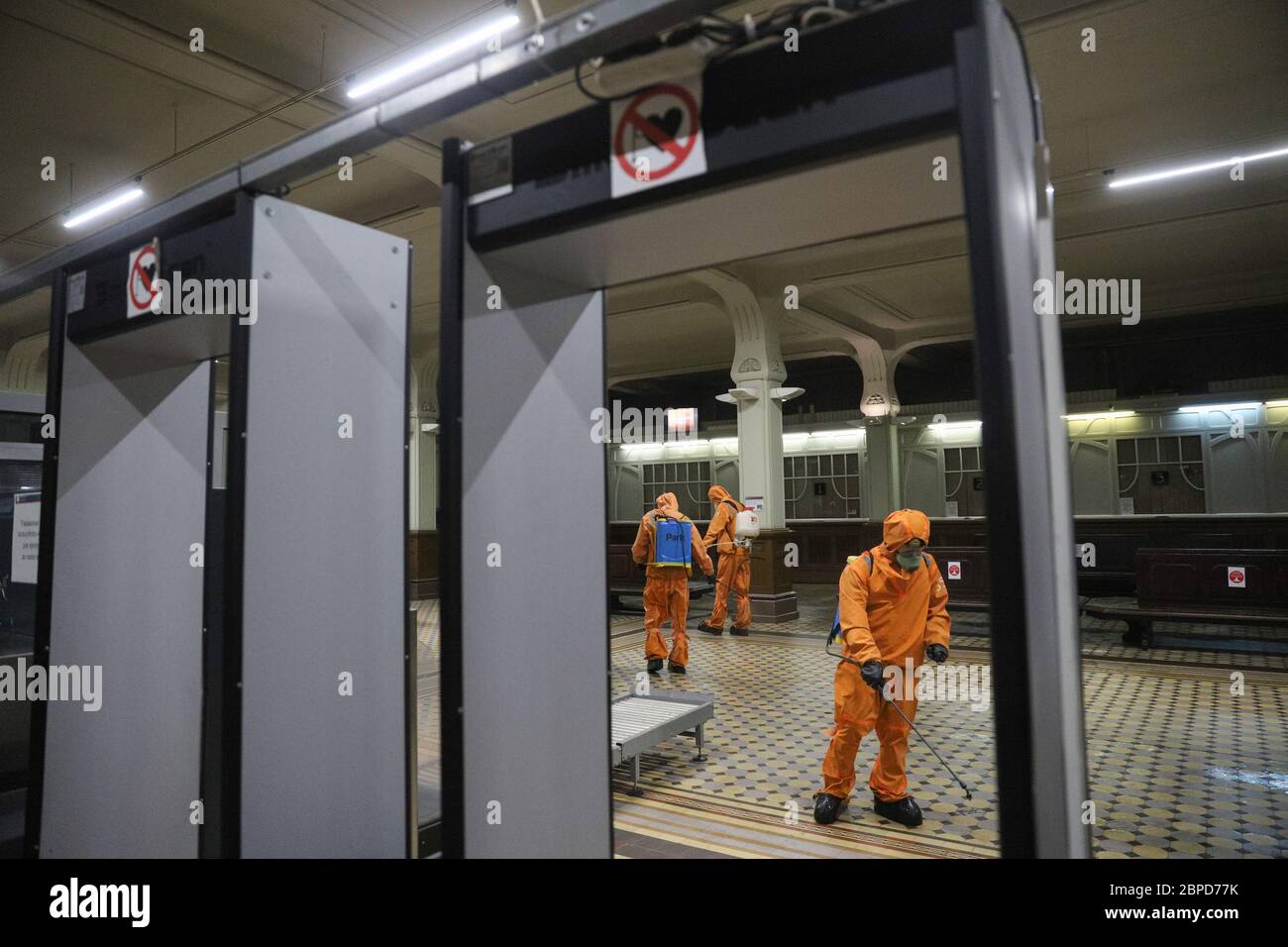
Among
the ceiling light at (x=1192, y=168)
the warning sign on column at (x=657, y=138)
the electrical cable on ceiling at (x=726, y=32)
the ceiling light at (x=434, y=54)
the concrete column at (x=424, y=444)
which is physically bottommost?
the warning sign on column at (x=657, y=138)

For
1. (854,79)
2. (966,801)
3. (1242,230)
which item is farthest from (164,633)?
(1242,230)

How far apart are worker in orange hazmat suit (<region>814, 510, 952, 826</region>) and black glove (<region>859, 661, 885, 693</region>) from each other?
5.1 inches

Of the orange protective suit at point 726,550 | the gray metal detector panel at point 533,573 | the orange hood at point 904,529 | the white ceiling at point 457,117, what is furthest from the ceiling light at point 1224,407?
the gray metal detector panel at point 533,573

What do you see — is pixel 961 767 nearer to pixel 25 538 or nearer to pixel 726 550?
pixel 726 550

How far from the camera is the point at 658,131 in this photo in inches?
53.0

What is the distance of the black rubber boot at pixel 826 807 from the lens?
3896mm

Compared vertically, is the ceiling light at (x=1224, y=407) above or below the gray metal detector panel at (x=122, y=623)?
above

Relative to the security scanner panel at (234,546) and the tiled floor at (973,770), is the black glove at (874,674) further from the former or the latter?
the security scanner panel at (234,546)

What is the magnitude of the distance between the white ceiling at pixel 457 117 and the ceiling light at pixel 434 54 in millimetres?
148

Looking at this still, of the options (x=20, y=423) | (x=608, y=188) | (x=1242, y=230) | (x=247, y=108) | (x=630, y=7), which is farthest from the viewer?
(x=1242, y=230)

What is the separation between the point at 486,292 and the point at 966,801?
153 inches

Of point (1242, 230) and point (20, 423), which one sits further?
point (1242, 230)

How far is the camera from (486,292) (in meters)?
1.63

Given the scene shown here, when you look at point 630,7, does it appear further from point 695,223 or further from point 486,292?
point 486,292
